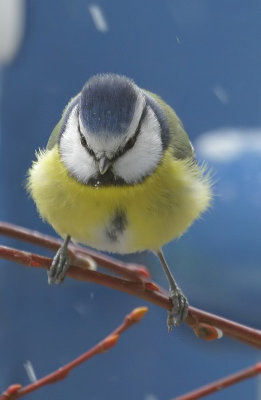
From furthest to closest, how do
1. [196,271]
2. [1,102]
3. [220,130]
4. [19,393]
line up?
[1,102], [220,130], [196,271], [19,393]

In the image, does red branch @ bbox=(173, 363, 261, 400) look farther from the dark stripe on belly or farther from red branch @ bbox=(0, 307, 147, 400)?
the dark stripe on belly

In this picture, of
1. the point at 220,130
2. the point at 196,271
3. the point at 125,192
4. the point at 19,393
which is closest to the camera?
the point at 19,393

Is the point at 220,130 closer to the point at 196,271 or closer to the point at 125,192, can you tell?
the point at 196,271

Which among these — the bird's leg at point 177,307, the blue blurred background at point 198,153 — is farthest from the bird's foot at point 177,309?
the blue blurred background at point 198,153

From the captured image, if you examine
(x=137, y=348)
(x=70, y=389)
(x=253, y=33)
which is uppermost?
(x=253, y=33)

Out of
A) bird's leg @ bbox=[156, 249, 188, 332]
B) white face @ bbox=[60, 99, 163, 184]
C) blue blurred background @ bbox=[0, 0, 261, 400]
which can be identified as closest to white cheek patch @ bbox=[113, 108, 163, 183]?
white face @ bbox=[60, 99, 163, 184]

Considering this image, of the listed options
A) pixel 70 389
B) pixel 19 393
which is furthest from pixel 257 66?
pixel 19 393

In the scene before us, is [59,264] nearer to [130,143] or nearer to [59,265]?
[59,265]

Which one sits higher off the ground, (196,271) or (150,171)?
(150,171)

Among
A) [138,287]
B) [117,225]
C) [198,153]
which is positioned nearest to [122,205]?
[117,225]
